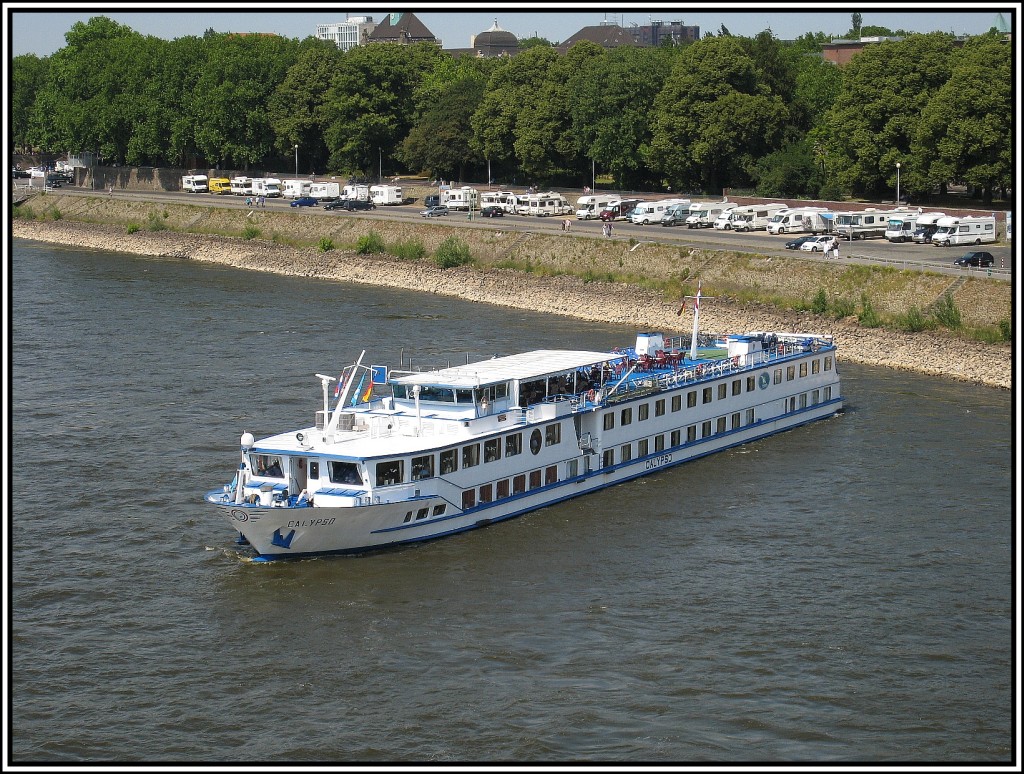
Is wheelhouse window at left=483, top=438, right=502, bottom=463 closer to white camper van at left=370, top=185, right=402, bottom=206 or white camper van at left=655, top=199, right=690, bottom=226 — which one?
white camper van at left=655, top=199, right=690, bottom=226

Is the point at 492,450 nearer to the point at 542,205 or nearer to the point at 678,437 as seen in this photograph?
the point at 678,437

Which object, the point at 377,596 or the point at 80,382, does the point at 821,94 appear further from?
the point at 377,596

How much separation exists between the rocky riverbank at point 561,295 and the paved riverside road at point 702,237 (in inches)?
273

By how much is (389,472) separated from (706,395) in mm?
15990

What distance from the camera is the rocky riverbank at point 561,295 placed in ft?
212

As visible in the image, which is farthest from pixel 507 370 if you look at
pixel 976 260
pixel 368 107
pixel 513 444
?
pixel 368 107

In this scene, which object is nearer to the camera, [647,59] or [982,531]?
[982,531]

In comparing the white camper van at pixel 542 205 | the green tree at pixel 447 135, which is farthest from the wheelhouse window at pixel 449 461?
the green tree at pixel 447 135

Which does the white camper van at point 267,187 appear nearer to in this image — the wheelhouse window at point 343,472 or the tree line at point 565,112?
the tree line at point 565,112

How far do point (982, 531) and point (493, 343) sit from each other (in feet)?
105

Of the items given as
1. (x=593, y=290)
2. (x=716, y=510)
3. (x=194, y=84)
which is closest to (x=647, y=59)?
(x=593, y=290)

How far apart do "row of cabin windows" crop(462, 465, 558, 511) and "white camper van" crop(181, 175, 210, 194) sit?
106m

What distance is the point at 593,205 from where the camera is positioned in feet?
356

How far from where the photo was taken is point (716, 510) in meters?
43.9
